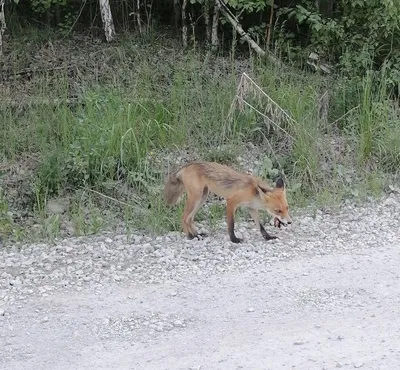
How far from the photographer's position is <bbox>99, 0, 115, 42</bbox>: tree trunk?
42.2 ft

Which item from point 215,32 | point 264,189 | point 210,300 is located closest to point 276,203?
point 264,189

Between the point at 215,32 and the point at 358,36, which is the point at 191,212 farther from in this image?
the point at 215,32

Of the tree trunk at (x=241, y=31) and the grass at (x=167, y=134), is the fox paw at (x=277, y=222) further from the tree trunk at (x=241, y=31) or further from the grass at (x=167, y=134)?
the tree trunk at (x=241, y=31)

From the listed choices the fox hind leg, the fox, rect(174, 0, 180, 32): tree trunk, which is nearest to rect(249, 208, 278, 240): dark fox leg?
the fox

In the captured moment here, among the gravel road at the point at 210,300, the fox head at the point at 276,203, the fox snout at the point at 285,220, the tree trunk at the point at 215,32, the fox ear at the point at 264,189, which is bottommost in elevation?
the gravel road at the point at 210,300

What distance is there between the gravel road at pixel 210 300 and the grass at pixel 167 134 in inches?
35.0

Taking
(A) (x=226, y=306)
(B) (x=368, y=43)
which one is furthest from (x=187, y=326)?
(B) (x=368, y=43)

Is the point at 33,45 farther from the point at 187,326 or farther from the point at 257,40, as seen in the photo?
the point at 187,326

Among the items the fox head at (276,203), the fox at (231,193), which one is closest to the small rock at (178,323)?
the fox at (231,193)

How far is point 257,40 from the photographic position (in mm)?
13008

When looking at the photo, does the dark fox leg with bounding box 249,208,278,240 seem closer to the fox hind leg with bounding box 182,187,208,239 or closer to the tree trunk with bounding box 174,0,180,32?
the fox hind leg with bounding box 182,187,208,239

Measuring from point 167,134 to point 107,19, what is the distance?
379cm

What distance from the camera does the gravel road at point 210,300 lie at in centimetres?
515

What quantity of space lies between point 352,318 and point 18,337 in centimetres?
256
